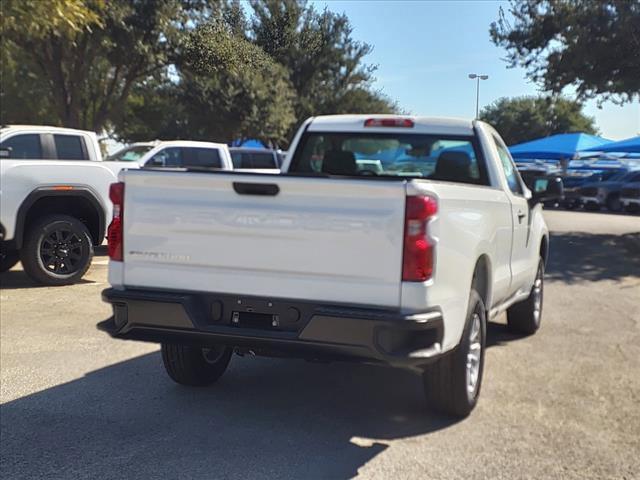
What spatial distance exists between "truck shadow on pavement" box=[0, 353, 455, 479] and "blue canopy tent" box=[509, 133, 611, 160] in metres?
22.8

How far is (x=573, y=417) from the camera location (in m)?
4.93

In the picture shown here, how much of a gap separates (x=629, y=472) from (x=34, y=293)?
23.8 ft

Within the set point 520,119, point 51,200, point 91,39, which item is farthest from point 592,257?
point 520,119

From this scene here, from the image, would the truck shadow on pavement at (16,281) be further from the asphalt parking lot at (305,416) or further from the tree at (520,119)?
the tree at (520,119)

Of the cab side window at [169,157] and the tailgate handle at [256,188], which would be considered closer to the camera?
the tailgate handle at [256,188]

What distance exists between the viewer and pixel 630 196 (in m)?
26.3

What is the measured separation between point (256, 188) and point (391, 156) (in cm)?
249

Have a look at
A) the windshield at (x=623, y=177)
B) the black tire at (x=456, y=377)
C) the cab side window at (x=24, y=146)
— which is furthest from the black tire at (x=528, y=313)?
the windshield at (x=623, y=177)

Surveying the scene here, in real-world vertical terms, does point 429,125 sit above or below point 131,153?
above

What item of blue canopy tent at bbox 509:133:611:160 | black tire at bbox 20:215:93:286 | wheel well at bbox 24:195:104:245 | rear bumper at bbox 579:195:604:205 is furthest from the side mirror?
rear bumper at bbox 579:195:604:205

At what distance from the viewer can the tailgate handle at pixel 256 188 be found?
3.99m

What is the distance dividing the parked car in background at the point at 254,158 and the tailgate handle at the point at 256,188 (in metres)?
15.8

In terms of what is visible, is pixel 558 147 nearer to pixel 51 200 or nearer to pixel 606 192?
pixel 606 192

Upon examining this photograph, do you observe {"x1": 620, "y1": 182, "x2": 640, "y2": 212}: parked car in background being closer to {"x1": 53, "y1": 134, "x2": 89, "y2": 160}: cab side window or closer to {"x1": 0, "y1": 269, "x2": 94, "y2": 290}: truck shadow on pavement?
{"x1": 53, "y1": 134, "x2": 89, "y2": 160}: cab side window
